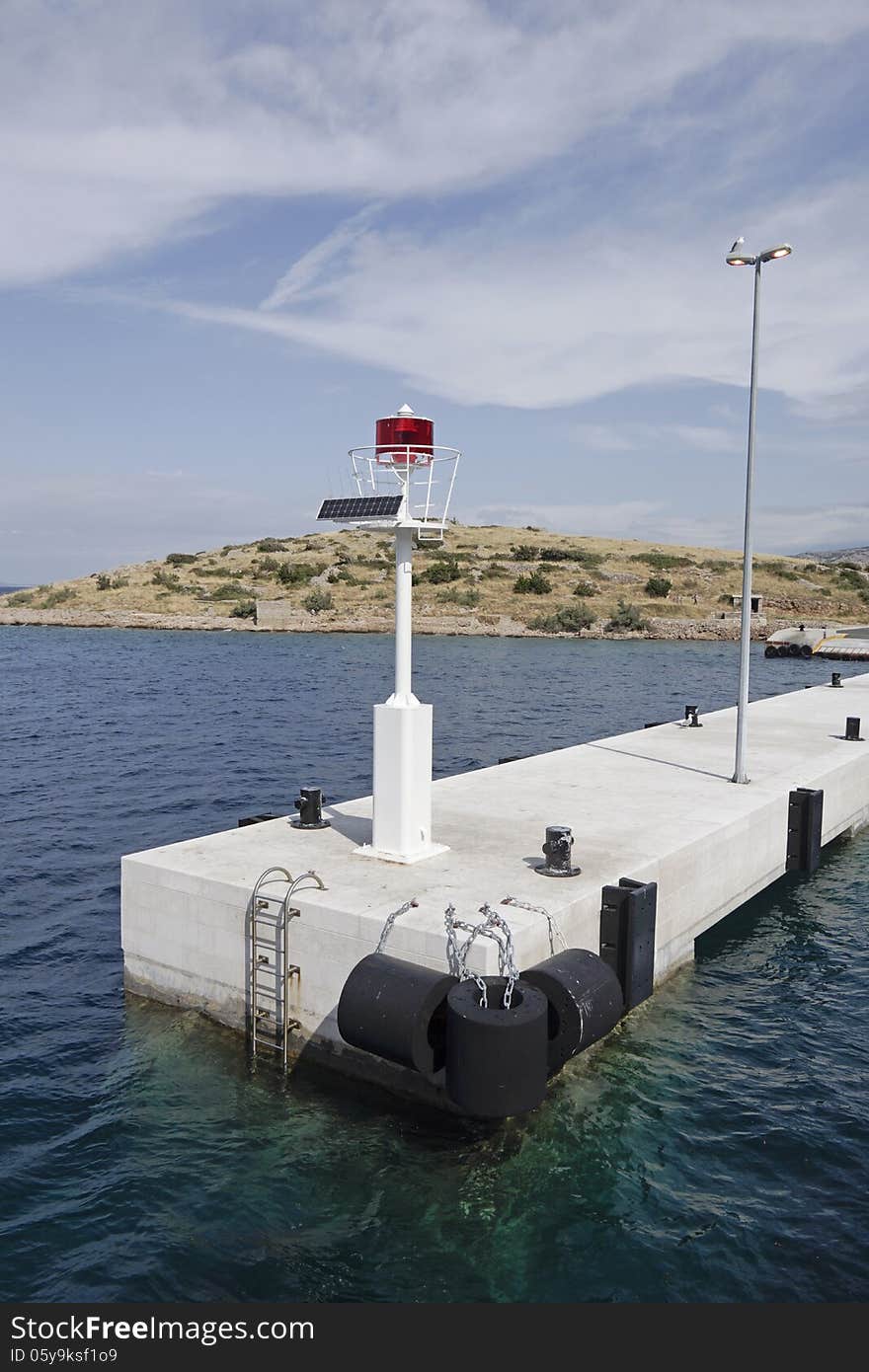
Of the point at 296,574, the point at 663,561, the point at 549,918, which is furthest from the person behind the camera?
the point at 663,561

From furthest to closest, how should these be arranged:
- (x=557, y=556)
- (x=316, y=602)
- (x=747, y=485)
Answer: (x=557, y=556)
(x=316, y=602)
(x=747, y=485)

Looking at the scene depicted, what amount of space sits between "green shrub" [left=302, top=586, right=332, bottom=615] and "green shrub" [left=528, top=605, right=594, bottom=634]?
1980cm

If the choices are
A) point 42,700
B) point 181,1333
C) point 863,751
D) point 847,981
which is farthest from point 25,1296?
point 42,700

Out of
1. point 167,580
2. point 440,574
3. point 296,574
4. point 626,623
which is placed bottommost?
point 626,623

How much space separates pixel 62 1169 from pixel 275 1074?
2.45 m

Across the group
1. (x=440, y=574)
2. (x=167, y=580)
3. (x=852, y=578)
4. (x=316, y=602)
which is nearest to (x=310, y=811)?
(x=316, y=602)

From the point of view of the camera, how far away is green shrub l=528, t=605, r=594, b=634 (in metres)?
86.2

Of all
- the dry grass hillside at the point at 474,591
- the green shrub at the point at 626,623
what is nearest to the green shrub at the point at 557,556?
the dry grass hillside at the point at 474,591

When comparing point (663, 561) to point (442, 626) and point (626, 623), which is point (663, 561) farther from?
point (442, 626)

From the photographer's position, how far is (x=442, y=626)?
87.3 metres

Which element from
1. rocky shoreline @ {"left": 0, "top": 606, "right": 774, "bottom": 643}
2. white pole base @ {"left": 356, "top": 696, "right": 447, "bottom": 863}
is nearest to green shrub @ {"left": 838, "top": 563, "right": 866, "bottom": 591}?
rocky shoreline @ {"left": 0, "top": 606, "right": 774, "bottom": 643}

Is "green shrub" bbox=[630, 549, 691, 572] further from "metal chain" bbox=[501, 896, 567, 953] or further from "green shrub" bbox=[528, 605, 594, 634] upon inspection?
"metal chain" bbox=[501, 896, 567, 953]

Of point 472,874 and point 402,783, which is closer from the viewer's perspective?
point 472,874

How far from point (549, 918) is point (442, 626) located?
7676 centimetres
